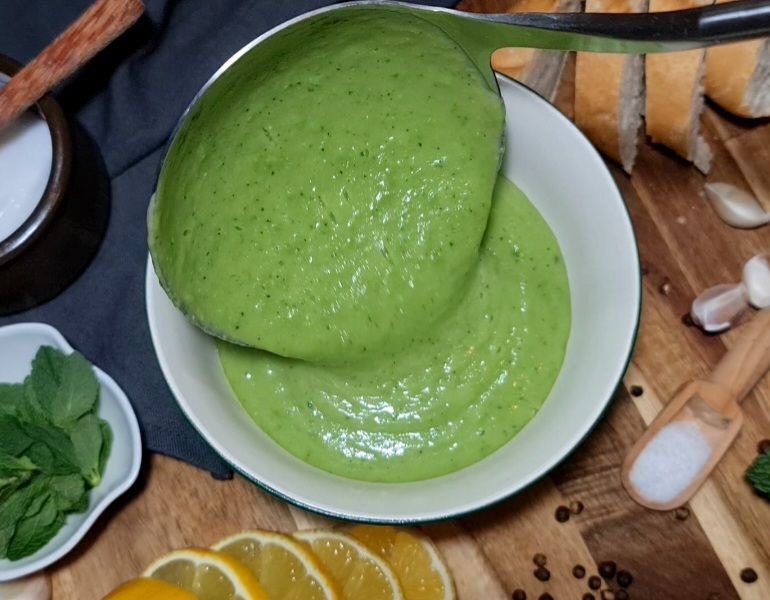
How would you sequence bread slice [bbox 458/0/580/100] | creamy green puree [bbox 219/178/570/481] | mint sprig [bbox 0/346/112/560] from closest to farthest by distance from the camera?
creamy green puree [bbox 219/178/570/481] < mint sprig [bbox 0/346/112/560] < bread slice [bbox 458/0/580/100]

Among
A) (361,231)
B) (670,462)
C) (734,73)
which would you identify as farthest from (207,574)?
(734,73)

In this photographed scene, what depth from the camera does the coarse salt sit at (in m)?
1.73

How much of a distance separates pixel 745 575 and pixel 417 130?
909 millimetres

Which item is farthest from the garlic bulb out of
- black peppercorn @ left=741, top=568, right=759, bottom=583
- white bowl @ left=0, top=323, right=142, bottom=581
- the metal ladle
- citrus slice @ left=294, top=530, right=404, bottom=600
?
white bowl @ left=0, top=323, right=142, bottom=581

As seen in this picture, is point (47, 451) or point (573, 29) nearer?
point (573, 29)

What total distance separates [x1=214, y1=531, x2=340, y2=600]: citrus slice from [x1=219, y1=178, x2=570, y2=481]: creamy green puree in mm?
230

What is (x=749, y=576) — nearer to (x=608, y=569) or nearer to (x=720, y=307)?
(x=608, y=569)

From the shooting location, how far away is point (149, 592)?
167 centimetres

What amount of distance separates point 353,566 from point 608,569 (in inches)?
16.7

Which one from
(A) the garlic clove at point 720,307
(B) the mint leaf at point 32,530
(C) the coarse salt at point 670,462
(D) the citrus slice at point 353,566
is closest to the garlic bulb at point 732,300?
(A) the garlic clove at point 720,307

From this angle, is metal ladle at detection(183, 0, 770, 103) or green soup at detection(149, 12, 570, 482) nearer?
metal ladle at detection(183, 0, 770, 103)

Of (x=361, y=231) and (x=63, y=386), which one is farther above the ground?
(x=361, y=231)

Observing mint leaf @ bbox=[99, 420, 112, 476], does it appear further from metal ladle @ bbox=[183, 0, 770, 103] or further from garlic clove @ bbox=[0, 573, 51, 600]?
metal ladle @ bbox=[183, 0, 770, 103]

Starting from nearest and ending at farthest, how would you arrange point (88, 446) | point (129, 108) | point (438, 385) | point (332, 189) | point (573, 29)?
point (573, 29)
point (332, 189)
point (438, 385)
point (88, 446)
point (129, 108)
